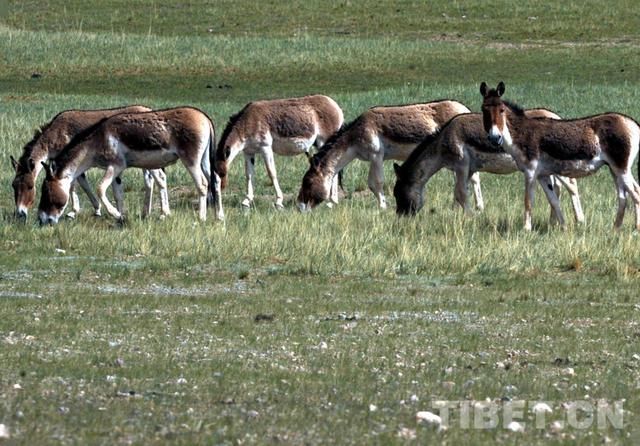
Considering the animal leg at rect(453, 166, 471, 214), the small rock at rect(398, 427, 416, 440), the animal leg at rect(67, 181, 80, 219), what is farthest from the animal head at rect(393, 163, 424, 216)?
the small rock at rect(398, 427, 416, 440)

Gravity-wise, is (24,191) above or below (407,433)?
below

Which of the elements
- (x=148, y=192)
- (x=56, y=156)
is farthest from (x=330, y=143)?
(x=56, y=156)

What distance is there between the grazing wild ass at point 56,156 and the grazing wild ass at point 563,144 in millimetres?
5335

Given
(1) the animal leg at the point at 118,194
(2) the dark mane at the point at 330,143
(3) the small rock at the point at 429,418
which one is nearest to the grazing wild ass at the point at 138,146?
(1) the animal leg at the point at 118,194

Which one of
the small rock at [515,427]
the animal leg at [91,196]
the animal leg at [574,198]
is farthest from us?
the animal leg at [91,196]

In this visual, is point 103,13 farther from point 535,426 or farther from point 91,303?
point 535,426

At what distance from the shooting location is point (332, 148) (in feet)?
74.2

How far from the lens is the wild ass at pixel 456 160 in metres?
20.3

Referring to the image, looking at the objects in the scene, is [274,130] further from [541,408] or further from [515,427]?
[515,427]

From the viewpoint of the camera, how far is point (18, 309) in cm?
1262

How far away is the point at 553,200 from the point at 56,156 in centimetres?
735

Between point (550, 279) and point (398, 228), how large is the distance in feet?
11.6

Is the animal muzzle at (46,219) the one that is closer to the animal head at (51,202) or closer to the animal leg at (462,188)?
the animal head at (51,202)

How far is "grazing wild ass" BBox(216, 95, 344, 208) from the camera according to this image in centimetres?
2359
